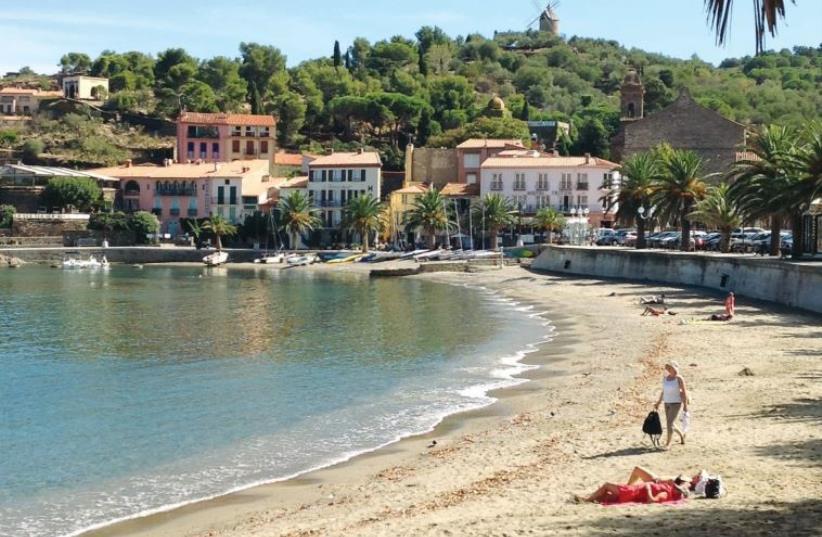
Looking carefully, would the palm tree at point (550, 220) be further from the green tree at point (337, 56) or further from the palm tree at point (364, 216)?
the green tree at point (337, 56)

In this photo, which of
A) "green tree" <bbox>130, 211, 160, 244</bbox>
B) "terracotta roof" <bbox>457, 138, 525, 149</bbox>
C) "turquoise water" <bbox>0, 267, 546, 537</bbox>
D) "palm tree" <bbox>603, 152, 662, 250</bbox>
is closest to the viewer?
"turquoise water" <bbox>0, 267, 546, 537</bbox>

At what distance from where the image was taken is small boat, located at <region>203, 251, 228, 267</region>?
3903 inches

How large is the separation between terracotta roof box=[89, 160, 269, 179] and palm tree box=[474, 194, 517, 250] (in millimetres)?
26902

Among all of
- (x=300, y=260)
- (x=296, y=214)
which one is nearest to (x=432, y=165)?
(x=296, y=214)

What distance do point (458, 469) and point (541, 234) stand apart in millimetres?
81076

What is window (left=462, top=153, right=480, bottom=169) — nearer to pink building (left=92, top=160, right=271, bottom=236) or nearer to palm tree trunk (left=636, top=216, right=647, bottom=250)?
pink building (left=92, top=160, right=271, bottom=236)

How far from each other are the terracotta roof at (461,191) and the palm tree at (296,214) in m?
12.4

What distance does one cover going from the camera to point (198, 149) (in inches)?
5025

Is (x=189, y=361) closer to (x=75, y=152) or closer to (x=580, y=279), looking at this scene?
(x=580, y=279)

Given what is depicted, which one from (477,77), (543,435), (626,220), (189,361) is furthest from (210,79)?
(543,435)

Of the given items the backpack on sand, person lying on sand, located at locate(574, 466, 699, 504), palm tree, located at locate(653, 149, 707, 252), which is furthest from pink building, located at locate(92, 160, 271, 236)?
person lying on sand, located at locate(574, 466, 699, 504)

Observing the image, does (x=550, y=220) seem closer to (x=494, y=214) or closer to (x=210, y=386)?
(x=494, y=214)

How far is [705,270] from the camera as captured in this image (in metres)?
59.4

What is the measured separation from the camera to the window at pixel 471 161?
108 meters
